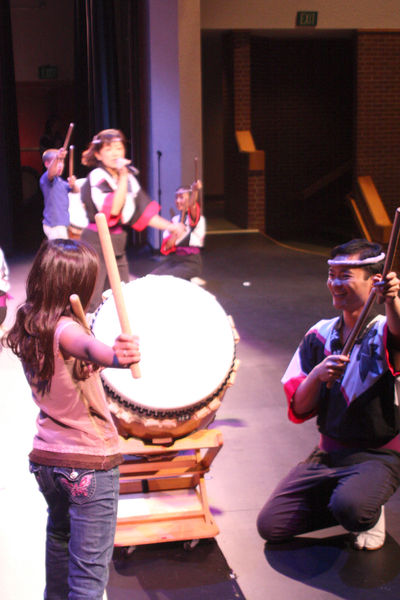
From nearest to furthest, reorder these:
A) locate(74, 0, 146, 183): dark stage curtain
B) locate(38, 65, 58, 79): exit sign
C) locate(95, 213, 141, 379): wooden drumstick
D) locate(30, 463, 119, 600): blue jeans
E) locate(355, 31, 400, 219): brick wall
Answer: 1. locate(95, 213, 141, 379): wooden drumstick
2. locate(30, 463, 119, 600): blue jeans
3. locate(74, 0, 146, 183): dark stage curtain
4. locate(355, 31, 400, 219): brick wall
5. locate(38, 65, 58, 79): exit sign

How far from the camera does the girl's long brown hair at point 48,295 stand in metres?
1.71

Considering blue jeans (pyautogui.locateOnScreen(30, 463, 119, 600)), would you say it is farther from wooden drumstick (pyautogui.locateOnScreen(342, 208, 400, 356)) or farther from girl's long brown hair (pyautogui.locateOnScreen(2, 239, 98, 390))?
wooden drumstick (pyautogui.locateOnScreen(342, 208, 400, 356))

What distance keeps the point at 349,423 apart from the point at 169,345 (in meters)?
0.65

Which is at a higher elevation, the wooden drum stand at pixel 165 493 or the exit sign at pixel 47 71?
the exit sign at pixel 47 71

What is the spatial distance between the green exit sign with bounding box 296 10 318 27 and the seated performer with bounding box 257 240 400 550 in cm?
849

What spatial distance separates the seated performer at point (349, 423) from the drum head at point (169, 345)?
13.4 inches

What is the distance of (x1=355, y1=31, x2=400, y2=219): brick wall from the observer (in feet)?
35.1

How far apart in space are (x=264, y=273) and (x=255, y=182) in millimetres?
3470

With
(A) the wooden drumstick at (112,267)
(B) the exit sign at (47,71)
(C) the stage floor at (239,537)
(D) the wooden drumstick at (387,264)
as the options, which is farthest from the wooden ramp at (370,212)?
(A) the wooden drumstick at (112,267)

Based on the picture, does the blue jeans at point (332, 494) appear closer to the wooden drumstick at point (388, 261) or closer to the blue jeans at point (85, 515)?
the wooden drumstick at point (388, 261)

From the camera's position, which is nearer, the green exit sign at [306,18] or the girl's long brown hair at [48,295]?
the girl's long brown hair at [48,295]

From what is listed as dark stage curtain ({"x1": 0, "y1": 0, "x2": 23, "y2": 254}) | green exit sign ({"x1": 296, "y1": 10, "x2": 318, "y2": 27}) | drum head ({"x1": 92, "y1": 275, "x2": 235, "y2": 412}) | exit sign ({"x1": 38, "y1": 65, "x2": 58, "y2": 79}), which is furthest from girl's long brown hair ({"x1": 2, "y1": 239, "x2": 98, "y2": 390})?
exit sign ({"x1": 38, "y1": 65, "x2": 58, "y2": 79})

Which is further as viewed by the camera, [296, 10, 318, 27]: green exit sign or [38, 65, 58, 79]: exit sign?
[38, 65, 58, 79]: exit sign

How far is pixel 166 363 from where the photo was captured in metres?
2.35
